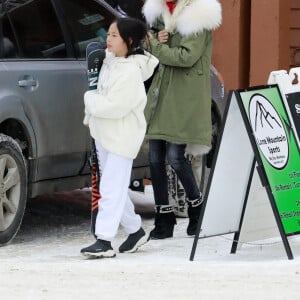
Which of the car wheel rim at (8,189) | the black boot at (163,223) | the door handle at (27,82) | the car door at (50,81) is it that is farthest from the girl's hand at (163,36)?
the car wheel rim at (8,189)

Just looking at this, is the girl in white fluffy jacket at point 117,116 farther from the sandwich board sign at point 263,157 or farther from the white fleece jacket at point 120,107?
the sandwich board sign at point 263,157

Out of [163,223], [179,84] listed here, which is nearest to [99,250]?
[163,223]

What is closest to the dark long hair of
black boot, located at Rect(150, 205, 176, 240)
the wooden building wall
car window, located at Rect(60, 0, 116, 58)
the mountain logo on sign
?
the mountain logo on sign

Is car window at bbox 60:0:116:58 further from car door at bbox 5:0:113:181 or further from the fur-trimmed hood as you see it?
the fur-trimmed hood

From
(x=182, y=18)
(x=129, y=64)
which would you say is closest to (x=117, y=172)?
(x=129, y=64)

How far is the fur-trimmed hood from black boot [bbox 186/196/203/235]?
114 cm

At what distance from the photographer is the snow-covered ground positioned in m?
6.76

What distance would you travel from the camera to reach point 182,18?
332 inches

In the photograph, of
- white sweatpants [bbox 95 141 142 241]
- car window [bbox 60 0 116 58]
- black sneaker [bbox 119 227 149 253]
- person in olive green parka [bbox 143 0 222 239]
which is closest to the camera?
white sweatpants [bbox 95 141 142 241]

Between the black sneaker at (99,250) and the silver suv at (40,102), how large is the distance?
71 centimetres

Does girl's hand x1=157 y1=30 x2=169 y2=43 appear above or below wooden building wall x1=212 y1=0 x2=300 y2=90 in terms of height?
above

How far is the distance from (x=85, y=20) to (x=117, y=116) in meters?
1.72

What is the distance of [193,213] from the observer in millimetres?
8852

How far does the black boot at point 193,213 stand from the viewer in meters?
8.80
